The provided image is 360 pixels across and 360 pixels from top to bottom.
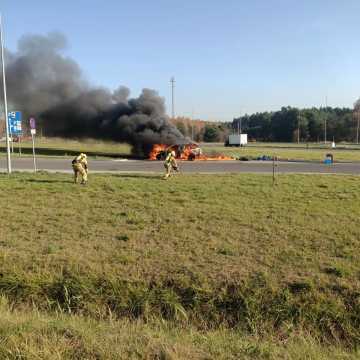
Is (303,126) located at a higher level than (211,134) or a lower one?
higher

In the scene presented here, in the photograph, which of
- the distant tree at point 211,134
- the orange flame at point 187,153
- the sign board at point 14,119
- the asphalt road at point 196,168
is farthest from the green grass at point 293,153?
the distant tree at point 211,134

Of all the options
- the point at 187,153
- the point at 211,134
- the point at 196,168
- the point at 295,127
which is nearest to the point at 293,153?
the point at 187,153

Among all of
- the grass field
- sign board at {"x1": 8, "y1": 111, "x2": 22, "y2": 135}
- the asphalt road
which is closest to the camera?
the grass field

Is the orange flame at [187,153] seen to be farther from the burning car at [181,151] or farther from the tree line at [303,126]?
the tree line at [303,126]

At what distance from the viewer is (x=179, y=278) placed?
6781 mm

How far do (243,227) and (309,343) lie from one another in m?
4.56

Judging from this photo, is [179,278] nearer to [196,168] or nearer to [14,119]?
[14,119]

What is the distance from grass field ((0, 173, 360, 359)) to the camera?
4332mm

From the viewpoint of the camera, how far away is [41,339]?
4.02 metres

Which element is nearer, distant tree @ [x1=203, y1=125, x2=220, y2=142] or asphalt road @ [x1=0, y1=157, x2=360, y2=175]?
asphalt road @ [x1=0, y1=157, x2=360, y2=175]

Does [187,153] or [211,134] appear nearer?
[187,153]

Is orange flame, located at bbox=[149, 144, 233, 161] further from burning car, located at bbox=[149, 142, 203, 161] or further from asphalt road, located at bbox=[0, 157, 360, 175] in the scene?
asphalt road, located at bbox=[0, 157, 360, 175]

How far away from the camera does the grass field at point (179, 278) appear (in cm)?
433

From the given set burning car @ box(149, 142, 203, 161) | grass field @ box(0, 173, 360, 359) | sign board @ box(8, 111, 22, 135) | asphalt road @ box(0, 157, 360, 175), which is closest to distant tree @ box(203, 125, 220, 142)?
burning car @ box(149, 142, 203, 161)
